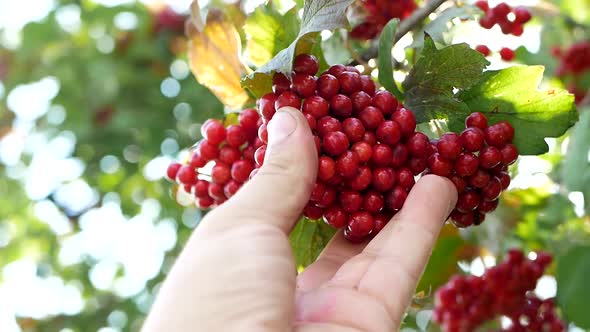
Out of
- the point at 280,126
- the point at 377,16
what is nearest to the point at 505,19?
the point at 377,16

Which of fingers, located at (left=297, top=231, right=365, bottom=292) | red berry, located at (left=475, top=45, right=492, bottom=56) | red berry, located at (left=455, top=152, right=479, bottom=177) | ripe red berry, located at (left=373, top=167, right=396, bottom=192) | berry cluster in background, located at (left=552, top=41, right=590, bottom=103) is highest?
ripe red berry, located at (left=373, top=167, right=396, bottom=192)

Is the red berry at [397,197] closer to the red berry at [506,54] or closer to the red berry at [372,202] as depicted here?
the red berry at [372,202]

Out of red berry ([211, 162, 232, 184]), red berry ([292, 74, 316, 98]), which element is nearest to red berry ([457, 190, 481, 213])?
red berry ([292, 74, 316, 98])

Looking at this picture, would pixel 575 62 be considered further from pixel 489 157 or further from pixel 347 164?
pixel 347 164

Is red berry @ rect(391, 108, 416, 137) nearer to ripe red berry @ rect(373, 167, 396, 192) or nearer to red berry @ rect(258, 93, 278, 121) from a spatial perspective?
ripe red berry @ rect(373, 167, 396, 192)

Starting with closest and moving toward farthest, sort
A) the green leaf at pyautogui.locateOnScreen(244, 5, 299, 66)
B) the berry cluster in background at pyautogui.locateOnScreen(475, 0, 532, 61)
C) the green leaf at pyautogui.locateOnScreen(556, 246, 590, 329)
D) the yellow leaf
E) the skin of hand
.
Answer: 1. the skin of hand
2. the green leaf at pyautogui.locateOnScreen(244, 5, 299, 66)
3. the yellow leaf
4. the berry cluster in background at pyautogui.locateOnScreen(475, 0, 532, 61)
5. the green leaf at pyautogui.locateOnScreen(556, 246, 590, 329)

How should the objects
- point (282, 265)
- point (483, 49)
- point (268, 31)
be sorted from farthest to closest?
point (483, 49)
point (268, 31)
point (282, 265)
